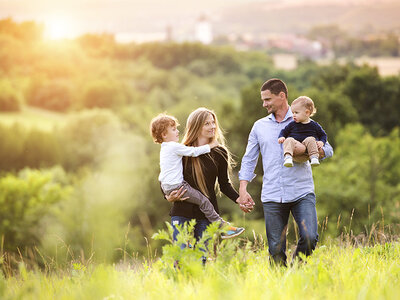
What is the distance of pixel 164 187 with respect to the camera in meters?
4.93

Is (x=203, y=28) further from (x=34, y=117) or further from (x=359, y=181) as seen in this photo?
(x=359, y=181)

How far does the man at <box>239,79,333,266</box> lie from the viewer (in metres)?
4.86

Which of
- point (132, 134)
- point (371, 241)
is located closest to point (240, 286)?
point (371, 241)

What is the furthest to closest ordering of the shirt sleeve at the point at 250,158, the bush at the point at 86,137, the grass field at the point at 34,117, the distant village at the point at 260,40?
1. the distant village at the point at 260,40
2. the grass field at the point at 34,117
3. the bush at the point at 86,137
4. the shirt sleeve at the point at 250,158

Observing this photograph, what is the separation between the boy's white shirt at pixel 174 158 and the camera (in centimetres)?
486

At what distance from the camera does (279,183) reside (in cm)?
500

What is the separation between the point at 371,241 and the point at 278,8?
390ft

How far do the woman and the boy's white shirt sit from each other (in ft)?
0.37

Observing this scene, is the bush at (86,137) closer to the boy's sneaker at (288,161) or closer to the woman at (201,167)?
the woman at (201,167)

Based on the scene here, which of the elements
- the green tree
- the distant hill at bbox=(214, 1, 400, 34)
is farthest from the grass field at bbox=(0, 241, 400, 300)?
the distant hill at bbox=(214, 1, 400, 34)

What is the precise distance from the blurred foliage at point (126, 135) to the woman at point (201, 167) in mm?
464

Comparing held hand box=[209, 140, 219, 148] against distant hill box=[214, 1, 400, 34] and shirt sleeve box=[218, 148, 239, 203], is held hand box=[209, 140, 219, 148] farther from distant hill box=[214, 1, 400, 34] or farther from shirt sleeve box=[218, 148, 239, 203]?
distant hill box=[214, 1, 400, 34]

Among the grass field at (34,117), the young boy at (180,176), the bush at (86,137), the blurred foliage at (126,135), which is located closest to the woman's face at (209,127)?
the young boy at (180,176)

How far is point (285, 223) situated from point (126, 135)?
42095 mm
